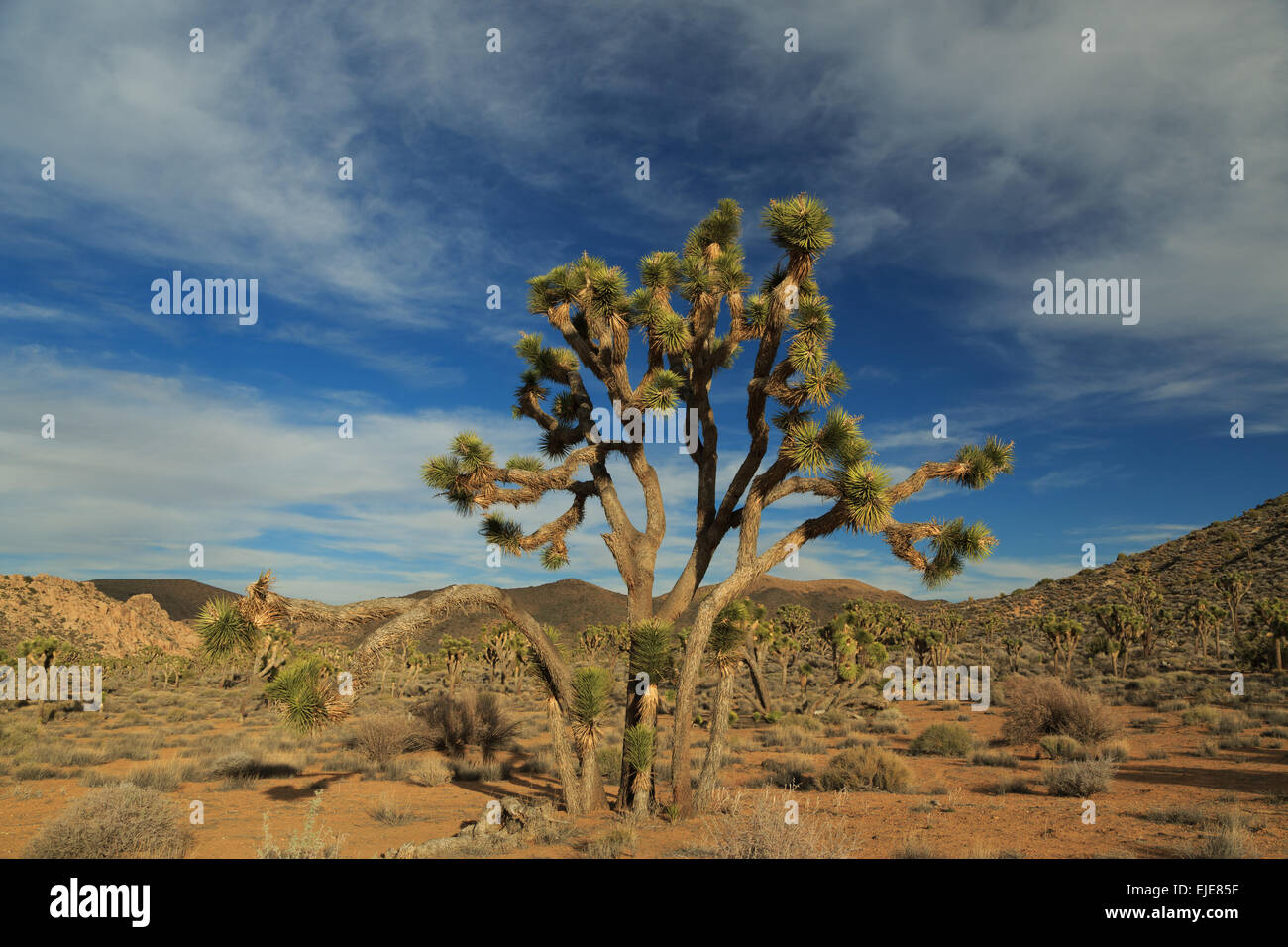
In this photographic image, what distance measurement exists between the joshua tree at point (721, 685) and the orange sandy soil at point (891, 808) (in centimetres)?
57

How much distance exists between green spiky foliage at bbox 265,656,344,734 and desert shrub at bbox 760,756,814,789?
879 centimetres

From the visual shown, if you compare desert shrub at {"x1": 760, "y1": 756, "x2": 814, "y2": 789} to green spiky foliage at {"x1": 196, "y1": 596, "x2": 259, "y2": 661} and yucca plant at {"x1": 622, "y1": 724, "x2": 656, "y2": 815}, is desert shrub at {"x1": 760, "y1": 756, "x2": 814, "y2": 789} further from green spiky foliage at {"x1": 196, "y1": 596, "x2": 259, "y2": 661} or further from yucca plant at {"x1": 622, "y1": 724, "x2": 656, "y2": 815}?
green spiky foliage at {"x1": 196, "y1": 596, "x2": 259, "y2": 661}

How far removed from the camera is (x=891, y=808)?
11570 mm

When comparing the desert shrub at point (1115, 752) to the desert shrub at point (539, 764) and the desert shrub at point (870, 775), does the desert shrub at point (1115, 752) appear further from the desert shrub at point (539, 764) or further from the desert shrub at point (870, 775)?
the desert shrub at point (539, 764)

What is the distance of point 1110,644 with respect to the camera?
3566 centimetres

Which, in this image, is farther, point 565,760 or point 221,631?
point 565,760

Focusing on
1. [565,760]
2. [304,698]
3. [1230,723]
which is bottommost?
[1230,723]

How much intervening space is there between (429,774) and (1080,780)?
40.8ft

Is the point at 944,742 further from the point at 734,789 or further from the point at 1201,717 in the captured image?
the point at 1201,717

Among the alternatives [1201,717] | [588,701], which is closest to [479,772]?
[588,701]

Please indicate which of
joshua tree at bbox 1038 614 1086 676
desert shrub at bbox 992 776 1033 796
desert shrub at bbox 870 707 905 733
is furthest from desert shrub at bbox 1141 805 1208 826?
joshua tree at bbox 1038 614 1086 676
